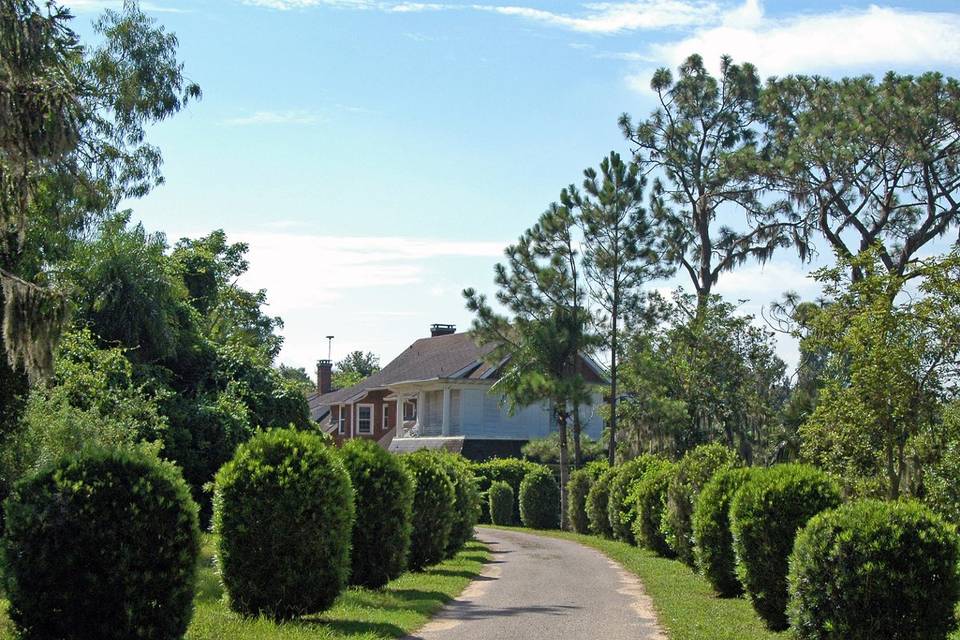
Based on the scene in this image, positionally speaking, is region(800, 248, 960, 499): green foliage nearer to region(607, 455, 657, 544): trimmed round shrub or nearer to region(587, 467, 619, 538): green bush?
region(607, 455, 657, 544): trimmed round shrub

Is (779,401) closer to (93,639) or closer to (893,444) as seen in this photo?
(893,444)

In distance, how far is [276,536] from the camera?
1170 cm

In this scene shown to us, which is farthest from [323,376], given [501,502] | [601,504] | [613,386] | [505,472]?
[601,504]

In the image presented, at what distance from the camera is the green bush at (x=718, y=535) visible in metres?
15.3

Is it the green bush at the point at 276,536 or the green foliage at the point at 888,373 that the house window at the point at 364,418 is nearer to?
the green foliage at the point at 888,373

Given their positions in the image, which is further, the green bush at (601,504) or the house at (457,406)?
the house at (457,406)

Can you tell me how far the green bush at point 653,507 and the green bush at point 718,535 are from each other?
7.75m

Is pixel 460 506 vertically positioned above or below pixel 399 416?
below

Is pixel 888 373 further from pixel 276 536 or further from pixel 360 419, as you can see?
pixel 360 419

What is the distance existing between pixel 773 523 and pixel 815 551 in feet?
8.52

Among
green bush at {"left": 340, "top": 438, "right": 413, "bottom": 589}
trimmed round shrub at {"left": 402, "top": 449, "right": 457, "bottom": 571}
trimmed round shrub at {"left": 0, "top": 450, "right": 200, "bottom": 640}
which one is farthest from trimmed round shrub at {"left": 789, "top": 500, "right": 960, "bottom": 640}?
trimmed round shrub at {"left": 402, "top": 449, "right": 457, "bottom": 571}

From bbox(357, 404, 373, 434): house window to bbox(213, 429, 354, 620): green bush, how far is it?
5154 cm

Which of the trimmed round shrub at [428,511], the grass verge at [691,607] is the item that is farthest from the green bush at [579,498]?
the trimmed round shrub at [428,511]

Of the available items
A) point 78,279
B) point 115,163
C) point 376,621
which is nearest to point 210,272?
point 115,163
